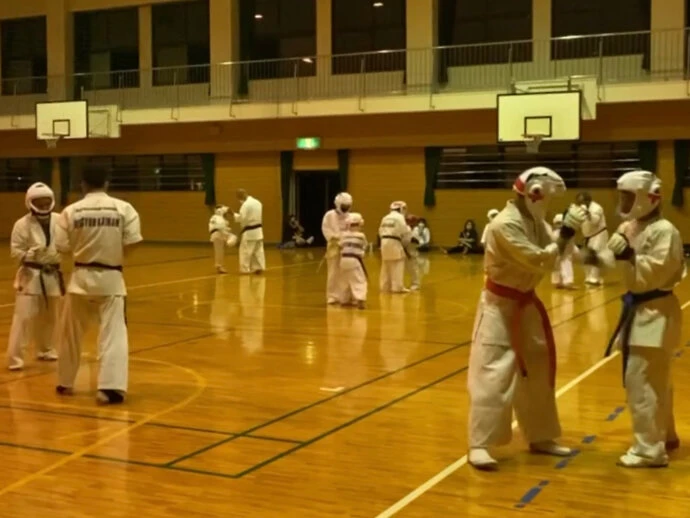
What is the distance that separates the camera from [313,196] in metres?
30.3

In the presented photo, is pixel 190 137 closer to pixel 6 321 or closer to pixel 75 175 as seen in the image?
pixel 75 175

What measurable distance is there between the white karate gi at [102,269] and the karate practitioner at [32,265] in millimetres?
1544

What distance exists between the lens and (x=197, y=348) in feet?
34.8

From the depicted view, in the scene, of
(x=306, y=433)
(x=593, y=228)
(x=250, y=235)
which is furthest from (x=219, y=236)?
(x=306, y=433)

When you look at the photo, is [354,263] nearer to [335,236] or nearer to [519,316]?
[335,236]

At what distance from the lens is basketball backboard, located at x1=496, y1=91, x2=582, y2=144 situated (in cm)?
2231

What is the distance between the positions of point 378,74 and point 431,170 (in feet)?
10.4

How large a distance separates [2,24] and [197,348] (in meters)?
27.2

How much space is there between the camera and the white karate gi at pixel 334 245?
14.5 metres

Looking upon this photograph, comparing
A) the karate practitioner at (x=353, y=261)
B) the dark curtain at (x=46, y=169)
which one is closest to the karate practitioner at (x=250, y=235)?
the karate practitioner at (x=353, y=261)

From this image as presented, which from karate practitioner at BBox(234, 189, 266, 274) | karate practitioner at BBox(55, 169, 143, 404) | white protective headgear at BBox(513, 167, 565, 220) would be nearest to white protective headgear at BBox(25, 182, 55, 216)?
karate practitioner at BBox(55, 169, 143, 404)

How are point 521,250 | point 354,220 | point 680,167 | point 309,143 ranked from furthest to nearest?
1. point 309,143
2. point 680,167
3. point 354,220
4. point 521,250

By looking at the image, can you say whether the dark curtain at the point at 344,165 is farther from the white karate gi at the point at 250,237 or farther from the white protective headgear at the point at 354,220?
the white protective headgear at the point at 354,220

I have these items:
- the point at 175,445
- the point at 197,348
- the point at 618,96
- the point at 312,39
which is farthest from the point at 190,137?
the point at 175,445
